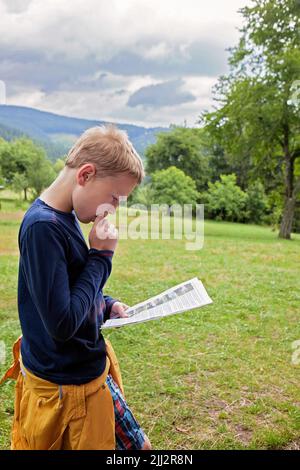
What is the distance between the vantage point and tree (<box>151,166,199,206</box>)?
10522 millimetres

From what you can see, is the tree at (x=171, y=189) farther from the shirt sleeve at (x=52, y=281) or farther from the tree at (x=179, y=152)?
the shirt sleeve at (x=52, y=281)

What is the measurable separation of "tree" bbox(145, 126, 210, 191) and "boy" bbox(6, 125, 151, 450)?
14.2 m

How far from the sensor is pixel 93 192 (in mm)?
688

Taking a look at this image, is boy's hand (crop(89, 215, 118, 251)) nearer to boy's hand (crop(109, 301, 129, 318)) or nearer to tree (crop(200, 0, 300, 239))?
boy's hand (crop(109, 301, 129, 318))

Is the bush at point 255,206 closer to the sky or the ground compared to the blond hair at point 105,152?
closer to the ground

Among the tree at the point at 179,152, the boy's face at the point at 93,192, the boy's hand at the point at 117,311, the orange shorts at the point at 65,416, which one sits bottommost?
the orange shorts at the point at 65,416

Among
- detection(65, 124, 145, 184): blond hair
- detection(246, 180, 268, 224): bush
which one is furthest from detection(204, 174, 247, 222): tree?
detection(65, 124, 145, 184): blond hair

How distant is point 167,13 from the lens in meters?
5.57

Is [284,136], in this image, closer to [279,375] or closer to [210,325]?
[210,325]

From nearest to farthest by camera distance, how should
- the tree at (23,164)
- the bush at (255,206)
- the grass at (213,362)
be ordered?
1. the grass at (213,362)
2. the tree at (23,164)
3. the bush at (255,206)

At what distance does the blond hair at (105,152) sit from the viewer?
69 centimetres

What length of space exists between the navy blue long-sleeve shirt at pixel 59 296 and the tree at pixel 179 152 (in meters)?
14.2

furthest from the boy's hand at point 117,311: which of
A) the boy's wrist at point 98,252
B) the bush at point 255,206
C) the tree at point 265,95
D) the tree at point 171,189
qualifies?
the bush at point 255,206
